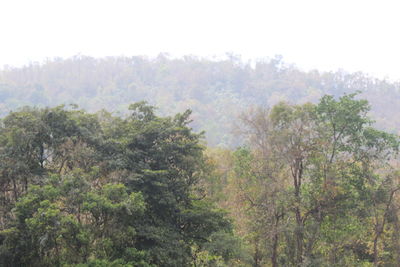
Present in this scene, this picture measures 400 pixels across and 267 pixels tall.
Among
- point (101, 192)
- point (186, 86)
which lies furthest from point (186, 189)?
point (186, 86)

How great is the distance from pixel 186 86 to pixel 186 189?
71672 mm

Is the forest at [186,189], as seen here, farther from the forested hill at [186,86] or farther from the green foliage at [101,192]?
the forested hill at [186,86]

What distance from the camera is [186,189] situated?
1323 cm

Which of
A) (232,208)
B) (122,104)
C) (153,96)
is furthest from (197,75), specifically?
(232,208)

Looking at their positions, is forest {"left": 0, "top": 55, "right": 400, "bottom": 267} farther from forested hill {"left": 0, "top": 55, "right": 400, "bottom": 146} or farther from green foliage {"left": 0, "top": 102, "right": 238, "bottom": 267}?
forested hill {"left": 0, "top": 55, "right": 400, "bottom": 146}

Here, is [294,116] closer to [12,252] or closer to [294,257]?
[294,257]

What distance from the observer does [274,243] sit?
1354cm

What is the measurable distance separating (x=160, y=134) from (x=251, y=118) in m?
3.41

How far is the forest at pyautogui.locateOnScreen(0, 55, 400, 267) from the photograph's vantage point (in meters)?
10.0

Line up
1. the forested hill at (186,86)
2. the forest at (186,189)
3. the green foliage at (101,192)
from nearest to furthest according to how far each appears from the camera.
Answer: the green foliage at (101,192) → the forest at (186,189) → the forested hill at (186,86)

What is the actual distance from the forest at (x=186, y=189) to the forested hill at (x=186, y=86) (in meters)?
46.6

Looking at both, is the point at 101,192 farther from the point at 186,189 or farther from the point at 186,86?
the point at 186,86

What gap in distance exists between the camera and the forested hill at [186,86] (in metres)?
69.4

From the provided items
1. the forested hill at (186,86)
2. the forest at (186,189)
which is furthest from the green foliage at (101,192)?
the forested hill at (186,86)
